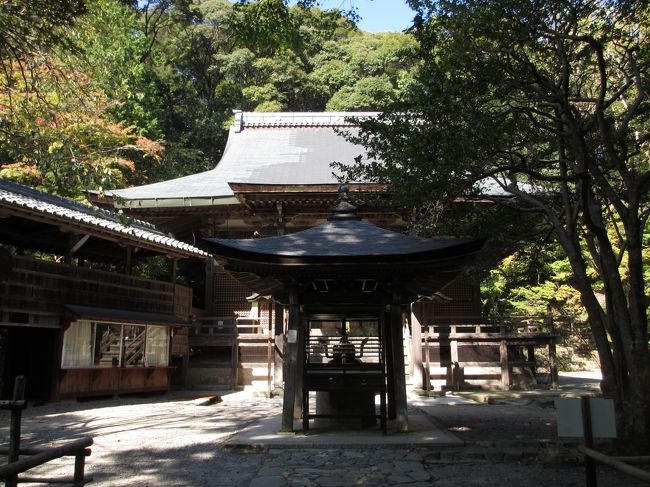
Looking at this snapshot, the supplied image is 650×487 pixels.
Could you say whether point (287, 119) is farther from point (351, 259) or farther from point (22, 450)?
point (22, 450)

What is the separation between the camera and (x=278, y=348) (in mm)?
14844

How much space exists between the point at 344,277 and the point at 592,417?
4204 mm

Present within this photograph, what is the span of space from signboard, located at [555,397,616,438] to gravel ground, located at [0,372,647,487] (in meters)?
1.61

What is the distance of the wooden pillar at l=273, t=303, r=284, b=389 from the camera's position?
48.6ft

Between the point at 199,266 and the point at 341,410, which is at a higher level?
the point at 199,266

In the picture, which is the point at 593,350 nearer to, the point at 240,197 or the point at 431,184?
the point at 240,197

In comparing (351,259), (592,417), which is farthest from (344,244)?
(592,417)

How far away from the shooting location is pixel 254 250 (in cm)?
747

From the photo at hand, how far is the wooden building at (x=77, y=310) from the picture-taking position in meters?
11.6

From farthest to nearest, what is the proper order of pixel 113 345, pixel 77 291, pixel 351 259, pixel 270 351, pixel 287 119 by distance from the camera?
1. pixel 287 119
2. pixel 270 351
3. pixel 113 345
4. pixel 77 291
5. pixel 351 259

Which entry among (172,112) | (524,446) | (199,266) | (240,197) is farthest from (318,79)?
(524,446)

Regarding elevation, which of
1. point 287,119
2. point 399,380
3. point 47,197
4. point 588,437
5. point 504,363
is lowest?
point 504,363

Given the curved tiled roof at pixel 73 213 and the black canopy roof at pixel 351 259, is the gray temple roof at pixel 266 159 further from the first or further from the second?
the black canopy roof at pixel 351 259

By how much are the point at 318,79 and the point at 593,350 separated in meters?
21.3
